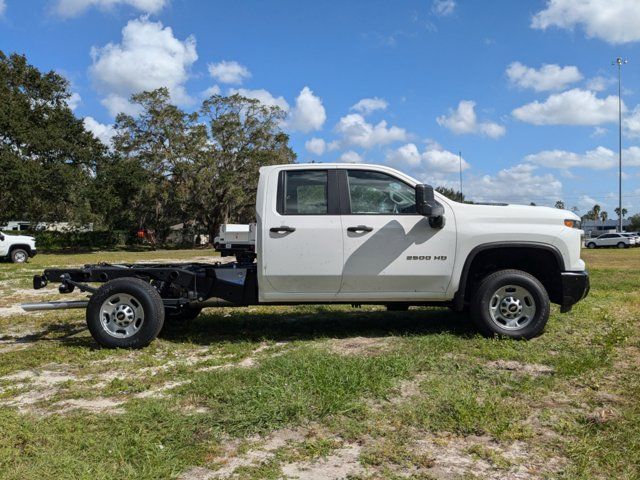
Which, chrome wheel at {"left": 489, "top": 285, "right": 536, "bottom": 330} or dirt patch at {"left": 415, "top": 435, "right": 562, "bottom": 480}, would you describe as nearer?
dirt patch at {"left": 415, "top": 435, "right": 562, "bottom": 480}

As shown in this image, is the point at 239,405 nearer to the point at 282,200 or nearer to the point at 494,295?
the point at 282,200

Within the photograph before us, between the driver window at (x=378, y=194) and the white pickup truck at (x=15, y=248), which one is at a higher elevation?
the driver window at (x=378, y=194)

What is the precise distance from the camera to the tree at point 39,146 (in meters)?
32.3

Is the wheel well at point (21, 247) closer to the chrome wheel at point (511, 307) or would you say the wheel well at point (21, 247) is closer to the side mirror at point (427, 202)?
the side mirror at point (427, 202)

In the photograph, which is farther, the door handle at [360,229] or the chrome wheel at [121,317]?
the chrome wheel at [121,317]

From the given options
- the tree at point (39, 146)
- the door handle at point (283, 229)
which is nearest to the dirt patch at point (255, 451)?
the door handle at point (283, 229)

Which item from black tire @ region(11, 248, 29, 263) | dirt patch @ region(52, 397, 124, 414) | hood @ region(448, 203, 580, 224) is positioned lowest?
dirt patch @ region(52, 397, 124, 414)

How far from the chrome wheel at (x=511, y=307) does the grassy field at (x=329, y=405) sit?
30 centimetres

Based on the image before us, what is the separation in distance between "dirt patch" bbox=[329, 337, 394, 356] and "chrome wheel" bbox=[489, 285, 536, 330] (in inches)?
49.1

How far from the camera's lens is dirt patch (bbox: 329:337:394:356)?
19.3ft

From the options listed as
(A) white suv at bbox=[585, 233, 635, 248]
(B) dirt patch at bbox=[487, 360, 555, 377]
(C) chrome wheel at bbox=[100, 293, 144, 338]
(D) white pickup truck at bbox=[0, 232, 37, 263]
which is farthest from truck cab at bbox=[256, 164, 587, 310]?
(A) white suv at bbox=[585, 233, 635, 248]

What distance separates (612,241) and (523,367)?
2061 inches

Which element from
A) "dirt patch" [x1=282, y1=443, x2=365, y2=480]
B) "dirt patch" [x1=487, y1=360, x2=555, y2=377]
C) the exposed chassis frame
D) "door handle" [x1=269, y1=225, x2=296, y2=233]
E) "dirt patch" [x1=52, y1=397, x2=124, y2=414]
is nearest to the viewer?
"dirt patch" [x1=282, y1=443, x2=365, y2=480]

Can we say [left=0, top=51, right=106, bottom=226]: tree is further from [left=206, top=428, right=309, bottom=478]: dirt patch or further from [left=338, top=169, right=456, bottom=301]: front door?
[left=206, top=428, right=309, bottom=478]: dirt patch
